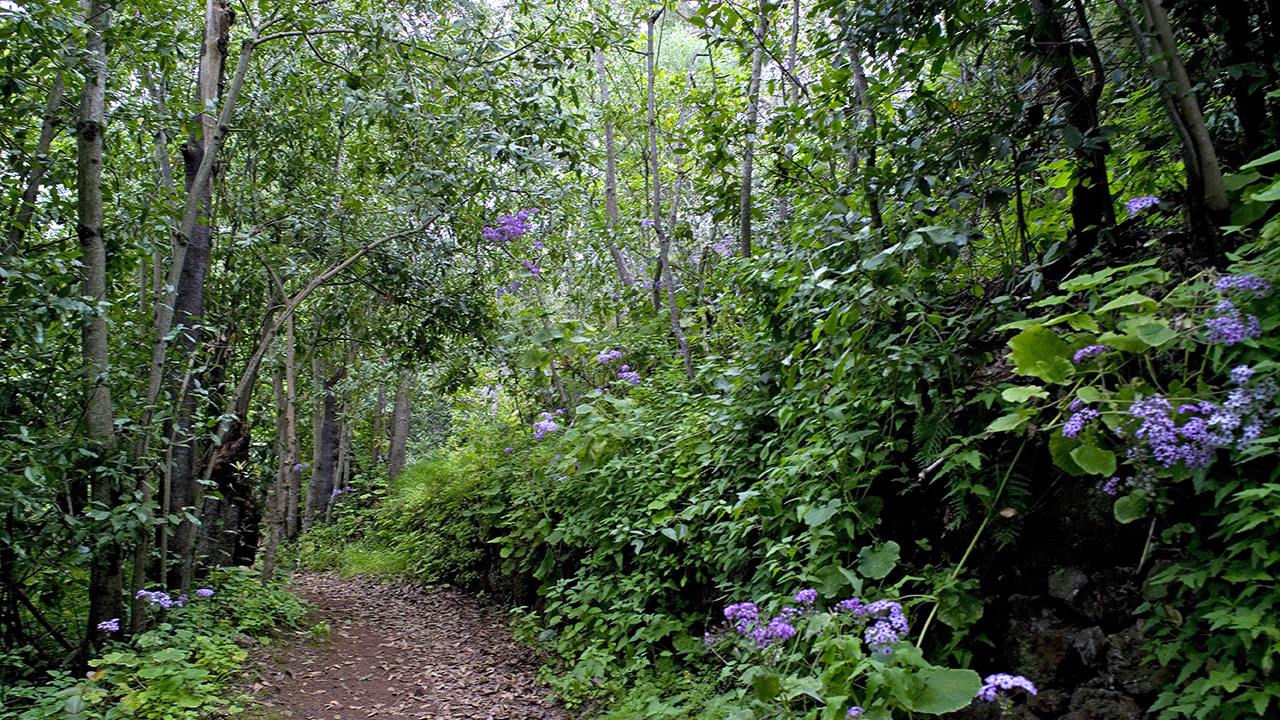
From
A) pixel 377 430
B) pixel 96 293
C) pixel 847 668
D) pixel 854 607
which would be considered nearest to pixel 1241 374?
pixel 854 607

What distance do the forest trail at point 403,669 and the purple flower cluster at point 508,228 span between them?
12.5ft

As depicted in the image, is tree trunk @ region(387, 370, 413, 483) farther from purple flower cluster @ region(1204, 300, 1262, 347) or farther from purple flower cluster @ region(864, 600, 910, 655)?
purple flower cluster @ region(1204, 300, 1262, 347)

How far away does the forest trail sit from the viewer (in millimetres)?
4734

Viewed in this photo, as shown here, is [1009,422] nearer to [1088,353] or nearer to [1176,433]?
[1088,353]

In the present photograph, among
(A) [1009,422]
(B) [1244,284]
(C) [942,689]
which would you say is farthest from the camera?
(A) [1009,422]

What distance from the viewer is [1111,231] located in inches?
107

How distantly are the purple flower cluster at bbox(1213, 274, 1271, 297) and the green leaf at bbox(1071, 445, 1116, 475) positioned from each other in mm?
547

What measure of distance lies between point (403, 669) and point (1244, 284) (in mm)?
5963

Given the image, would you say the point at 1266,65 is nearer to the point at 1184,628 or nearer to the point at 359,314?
the point at 1184,628

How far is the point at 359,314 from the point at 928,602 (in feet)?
23.4

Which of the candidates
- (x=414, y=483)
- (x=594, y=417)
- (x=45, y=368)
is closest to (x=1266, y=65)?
(x=594, y=417)

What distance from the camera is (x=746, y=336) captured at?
15.2 ft

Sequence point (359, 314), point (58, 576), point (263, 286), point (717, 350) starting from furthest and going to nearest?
1. point (359, 314)
2. point (263, 286)
3. point (717, 350)
4. point (58, 576)

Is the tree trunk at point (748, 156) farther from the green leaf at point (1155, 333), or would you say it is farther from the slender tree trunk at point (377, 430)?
the slender tree trunk at point (377, 430)
